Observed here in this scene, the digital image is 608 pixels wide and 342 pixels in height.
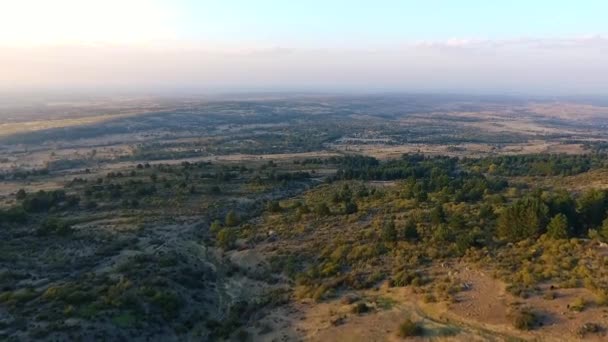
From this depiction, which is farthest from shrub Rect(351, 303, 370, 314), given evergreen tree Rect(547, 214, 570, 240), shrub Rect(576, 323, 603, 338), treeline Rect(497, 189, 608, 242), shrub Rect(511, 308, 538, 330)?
evergreen tree Rect(547, 214, 570, 240)

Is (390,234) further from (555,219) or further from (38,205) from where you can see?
(38,205)

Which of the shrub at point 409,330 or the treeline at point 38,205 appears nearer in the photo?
the shrub at point 409,330

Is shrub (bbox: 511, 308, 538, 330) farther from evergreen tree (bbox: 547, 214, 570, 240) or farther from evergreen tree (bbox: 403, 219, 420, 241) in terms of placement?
evergreen tree (bbox: 403, 219, 420, 241)

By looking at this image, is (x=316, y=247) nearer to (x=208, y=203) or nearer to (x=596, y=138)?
(x=208, y=203)

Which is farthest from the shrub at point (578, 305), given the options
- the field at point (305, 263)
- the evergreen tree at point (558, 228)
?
the evergreen tree at point (558, 228)

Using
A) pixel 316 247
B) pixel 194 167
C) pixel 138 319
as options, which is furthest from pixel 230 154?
pixel 138 319

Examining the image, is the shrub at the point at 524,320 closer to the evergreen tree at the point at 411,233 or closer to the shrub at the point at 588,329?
the shrub at the point at 588,329

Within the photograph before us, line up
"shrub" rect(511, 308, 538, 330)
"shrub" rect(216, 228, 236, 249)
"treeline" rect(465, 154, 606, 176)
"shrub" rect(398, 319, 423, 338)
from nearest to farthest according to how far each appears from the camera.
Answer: "shrub" rect(511, 308, 538, 330) → "shrub" rect(398, 319, 423, 338) → "shrub" rect(216, 228, 236, 249) → "treeline" rect(465, 154, 606, 176)

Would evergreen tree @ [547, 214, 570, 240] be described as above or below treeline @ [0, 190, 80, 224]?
above

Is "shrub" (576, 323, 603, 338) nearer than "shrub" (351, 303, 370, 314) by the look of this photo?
Yes

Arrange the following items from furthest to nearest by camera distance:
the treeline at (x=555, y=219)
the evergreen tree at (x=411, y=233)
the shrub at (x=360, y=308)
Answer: the evergreen tree at (x=411, y=233) → the treeline at (x=555, y=219) → the shrub at (x=360, y=308)

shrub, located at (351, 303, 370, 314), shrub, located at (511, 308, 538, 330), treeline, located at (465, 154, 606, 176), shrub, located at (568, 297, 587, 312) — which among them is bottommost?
treeline, located at (465, 154, 606, 176)
